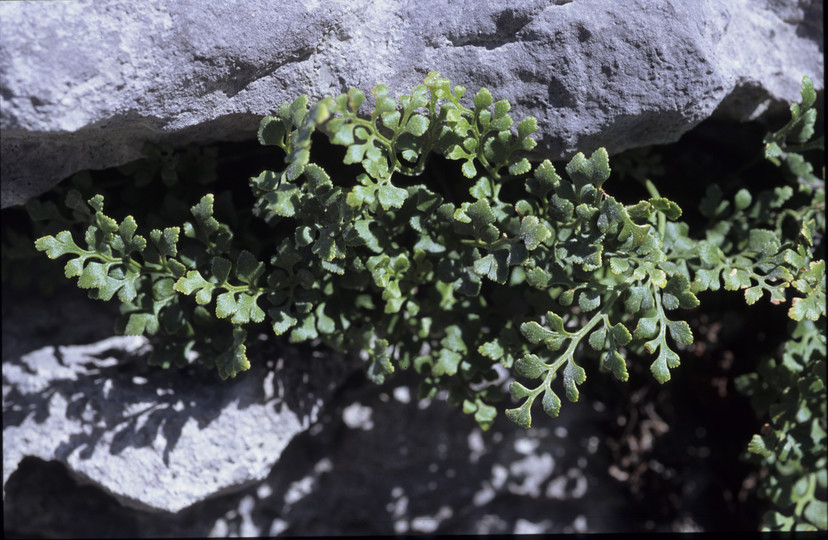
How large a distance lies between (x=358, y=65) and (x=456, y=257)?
673 millimetres

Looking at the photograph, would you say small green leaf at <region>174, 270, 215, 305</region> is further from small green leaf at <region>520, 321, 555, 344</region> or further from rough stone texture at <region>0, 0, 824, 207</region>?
small green leaf at <region>520, 321, 555, 344</region>

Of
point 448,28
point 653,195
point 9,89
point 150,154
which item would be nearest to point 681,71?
point 653,195

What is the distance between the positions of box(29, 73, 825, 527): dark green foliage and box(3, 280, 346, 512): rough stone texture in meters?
0.23

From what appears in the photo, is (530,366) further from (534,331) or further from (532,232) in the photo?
(532,232)

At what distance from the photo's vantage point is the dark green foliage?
6.63ft

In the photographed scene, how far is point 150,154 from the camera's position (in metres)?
2.29

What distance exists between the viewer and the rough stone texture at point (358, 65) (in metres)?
1.92

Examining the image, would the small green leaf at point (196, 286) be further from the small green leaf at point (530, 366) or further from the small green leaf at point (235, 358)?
the small green leaf at point (530, 366)

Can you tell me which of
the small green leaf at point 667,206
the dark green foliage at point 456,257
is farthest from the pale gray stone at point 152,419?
the small green leaf at point 667,206

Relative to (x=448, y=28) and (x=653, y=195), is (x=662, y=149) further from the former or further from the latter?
(x=448, y=28)

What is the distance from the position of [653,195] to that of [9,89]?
1987 mm

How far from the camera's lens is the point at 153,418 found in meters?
2.59

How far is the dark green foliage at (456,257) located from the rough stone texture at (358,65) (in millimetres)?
126

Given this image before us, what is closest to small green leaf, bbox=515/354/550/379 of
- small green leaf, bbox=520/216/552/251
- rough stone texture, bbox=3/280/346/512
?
small green leaf, bbox=520/216/552/251
